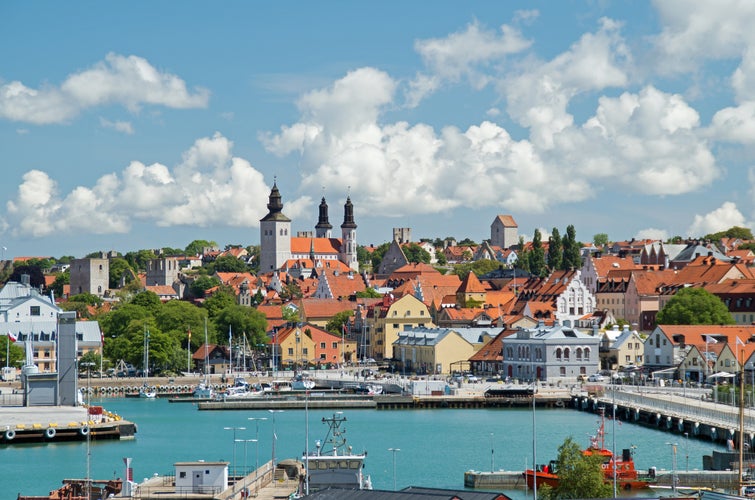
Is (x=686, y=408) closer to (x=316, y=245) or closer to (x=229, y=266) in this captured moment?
(x=316, y=245)

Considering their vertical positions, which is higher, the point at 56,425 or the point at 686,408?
the point at 686,408

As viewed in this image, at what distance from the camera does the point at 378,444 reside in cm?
5703

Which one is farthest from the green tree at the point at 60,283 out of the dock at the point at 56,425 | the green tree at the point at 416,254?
the dock at the point at 56,425

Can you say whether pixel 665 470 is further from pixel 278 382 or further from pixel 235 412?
pixel 278 382

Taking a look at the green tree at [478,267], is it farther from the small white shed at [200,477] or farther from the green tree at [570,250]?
the small white shed at [200,477]

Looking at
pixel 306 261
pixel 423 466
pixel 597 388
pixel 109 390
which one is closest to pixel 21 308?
pixel 109 390

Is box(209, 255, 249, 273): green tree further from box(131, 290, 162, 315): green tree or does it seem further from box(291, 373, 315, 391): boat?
box(291, 373, 315, 391): boat

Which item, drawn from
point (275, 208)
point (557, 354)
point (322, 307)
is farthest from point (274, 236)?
point (557, 354)

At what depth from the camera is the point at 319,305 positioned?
115 meters

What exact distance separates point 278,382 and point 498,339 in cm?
1382

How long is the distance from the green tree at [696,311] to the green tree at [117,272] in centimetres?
9338

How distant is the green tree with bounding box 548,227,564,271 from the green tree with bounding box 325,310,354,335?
82.7 ft

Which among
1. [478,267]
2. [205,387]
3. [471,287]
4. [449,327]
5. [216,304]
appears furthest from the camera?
[478,267]

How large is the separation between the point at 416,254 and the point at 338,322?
3171 inches
